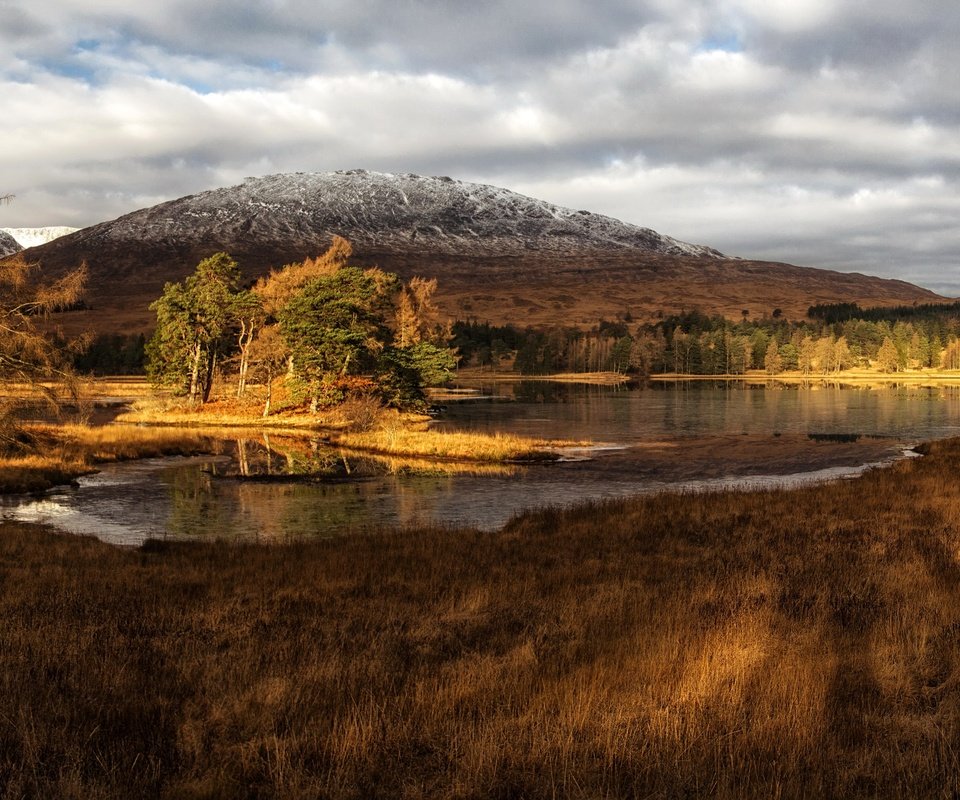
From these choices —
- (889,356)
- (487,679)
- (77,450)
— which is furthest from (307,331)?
(889,356)

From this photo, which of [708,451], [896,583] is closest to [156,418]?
[708,451]

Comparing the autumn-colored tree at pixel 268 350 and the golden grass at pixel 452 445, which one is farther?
the autumn-colored tree at pixel 268 350

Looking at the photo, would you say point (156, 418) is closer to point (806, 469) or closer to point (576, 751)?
point (806, 469)

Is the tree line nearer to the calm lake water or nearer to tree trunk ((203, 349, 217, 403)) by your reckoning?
the calm lake water

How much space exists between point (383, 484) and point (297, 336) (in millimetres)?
28542

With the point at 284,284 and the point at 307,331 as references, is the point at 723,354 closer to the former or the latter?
the point at 284,284

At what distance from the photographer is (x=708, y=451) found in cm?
4884

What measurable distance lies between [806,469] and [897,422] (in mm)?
34119

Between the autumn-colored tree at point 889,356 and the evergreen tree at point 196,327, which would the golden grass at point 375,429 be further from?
the autumn-colored tree at point 889,356

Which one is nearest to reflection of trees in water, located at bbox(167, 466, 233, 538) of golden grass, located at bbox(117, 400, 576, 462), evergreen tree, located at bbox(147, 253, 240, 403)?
golden grass, located at bbox(117, 400, 576, 462)

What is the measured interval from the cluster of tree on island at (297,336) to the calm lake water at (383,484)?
660 centimetres

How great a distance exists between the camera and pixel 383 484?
35.4m

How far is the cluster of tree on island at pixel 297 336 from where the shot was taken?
2376 inches

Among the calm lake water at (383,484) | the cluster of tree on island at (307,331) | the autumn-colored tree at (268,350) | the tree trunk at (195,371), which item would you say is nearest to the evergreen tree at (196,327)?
the tree trunk at (195,371)
